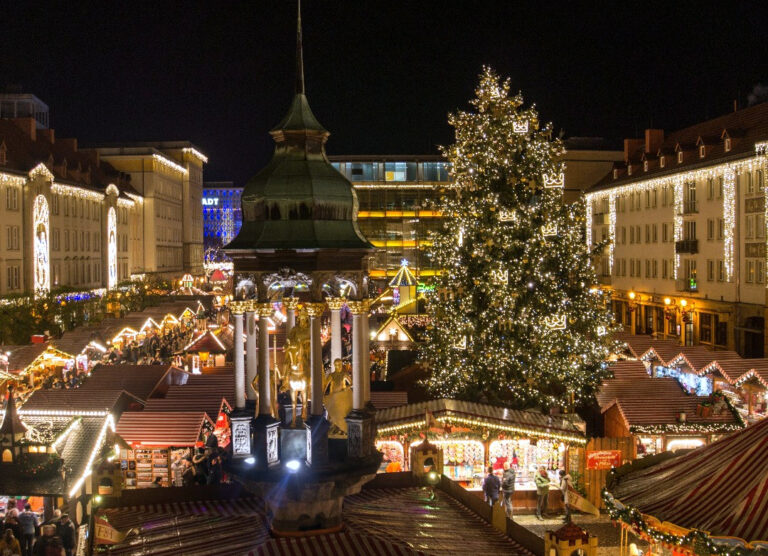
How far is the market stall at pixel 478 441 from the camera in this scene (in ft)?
62.0

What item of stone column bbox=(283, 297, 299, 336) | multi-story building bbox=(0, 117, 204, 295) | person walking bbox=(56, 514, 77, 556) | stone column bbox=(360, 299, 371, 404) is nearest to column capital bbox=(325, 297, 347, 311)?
stone column bbox=(360, 299, 371, 404)

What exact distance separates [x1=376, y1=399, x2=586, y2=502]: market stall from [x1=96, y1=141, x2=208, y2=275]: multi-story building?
65133 millimetres

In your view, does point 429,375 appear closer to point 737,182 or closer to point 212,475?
point 212,475

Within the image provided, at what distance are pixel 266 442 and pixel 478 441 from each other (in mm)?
8661

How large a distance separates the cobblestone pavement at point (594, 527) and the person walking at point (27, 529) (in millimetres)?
8518

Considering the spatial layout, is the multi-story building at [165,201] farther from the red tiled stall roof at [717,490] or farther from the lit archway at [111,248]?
the red tiled stall roof at [717,490]

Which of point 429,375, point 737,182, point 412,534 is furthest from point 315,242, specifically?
point 737,182

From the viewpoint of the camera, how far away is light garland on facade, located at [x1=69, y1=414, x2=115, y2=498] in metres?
14.2

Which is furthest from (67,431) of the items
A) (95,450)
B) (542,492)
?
(542,492)

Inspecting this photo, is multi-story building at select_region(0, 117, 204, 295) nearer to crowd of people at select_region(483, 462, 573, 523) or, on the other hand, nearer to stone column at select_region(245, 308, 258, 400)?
crowd of people at select_region(483, 462, 573, 523)

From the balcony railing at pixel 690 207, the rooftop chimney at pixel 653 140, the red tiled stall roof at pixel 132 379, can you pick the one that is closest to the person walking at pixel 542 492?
the red tiled stall roof at pixel 132 379

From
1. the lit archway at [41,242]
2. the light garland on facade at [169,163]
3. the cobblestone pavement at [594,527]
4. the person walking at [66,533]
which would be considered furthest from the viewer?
the light garland on facade at [169,163]

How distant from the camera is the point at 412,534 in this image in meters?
10.9

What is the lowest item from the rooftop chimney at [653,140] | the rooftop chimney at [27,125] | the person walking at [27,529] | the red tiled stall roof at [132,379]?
the person walking at [27,529]
